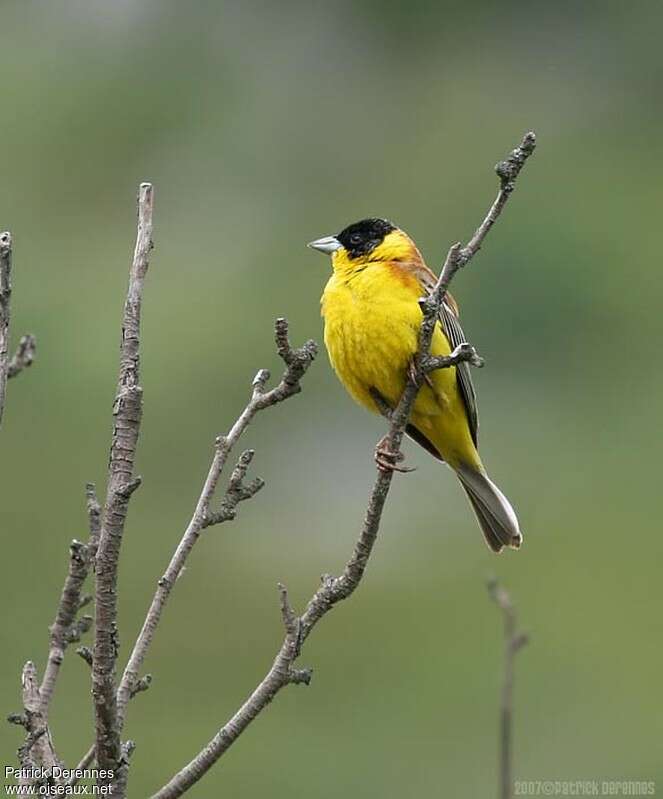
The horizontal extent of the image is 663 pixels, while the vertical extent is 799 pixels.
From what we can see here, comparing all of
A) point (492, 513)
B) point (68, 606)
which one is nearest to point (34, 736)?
point (68, 606)

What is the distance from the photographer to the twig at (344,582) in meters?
3.08

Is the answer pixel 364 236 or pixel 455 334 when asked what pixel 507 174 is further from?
pixel 364 236

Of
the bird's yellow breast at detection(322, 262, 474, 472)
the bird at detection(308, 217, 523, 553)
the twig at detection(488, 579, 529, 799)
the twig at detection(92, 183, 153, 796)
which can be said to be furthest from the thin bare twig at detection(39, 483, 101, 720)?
the bird's yellow breast at detection(322, 262, 474, 472)

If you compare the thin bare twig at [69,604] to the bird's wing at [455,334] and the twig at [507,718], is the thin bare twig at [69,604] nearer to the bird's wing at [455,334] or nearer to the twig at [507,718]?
the twig at [507,718]

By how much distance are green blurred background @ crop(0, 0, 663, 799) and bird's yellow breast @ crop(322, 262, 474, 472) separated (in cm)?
495

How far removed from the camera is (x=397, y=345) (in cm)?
499

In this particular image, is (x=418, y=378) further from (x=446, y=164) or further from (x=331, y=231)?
(x=446, y=164)

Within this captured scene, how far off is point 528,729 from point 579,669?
3.73 feet

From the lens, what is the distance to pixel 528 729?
1127 cm

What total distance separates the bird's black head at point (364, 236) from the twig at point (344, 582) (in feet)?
5.63

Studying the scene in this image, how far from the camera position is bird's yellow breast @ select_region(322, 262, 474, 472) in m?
5.02

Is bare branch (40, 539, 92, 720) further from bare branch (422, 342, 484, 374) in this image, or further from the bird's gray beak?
the bird's gray beak

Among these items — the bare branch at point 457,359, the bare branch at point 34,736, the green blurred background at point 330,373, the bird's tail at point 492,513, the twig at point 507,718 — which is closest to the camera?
the twig at point 507,718

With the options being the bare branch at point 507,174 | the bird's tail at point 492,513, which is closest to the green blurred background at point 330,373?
the bird's tail at point 492,513
